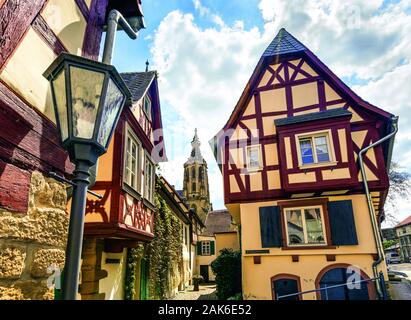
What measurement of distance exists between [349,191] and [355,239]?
5.43 feet

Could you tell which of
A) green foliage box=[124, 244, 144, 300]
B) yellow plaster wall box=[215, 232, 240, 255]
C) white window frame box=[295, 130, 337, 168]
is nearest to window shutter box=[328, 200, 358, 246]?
white window frame box=[295, 130, 337, 168]

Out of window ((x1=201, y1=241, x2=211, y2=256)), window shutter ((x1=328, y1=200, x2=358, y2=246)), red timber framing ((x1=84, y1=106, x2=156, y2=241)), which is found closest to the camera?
red timber framing ((x1=84, y1=106, x2=156, y2=241))

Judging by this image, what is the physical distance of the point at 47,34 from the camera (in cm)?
252

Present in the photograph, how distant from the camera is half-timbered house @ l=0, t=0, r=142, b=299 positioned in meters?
1.82

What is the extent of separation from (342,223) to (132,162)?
7401 millimetres

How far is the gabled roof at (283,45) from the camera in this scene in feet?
38.8

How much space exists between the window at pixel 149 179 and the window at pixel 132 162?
817 mm

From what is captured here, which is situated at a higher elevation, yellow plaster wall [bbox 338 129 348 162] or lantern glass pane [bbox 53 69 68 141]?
yellow plaster wall [bbox 338 129 348 162]

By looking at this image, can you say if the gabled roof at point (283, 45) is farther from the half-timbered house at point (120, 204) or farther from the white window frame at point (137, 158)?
the white window frame at point (137, 158)

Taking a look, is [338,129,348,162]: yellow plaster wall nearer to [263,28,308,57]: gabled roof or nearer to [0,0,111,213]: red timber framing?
[263,28,308,57]: gabled roof

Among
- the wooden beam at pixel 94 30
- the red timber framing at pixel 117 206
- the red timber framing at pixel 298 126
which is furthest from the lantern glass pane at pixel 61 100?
the red timber framing at pixel 298 126

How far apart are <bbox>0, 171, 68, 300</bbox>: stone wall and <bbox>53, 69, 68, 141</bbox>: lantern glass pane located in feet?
2.09

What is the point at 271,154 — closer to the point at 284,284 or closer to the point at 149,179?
the point at 284,284

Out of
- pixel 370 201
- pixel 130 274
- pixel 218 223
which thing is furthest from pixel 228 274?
pixel 218 223
